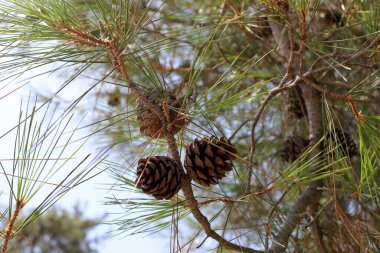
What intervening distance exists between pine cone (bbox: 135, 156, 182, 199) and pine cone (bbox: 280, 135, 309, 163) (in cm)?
67

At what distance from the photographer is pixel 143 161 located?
3.42 feet

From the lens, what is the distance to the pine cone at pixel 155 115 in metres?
1.03

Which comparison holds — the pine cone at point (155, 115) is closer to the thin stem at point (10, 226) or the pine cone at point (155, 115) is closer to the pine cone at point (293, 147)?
the thin stem at point (10, 226)

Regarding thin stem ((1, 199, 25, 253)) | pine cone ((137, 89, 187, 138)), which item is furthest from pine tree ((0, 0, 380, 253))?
thin stem ((1, 199, 25, 253))

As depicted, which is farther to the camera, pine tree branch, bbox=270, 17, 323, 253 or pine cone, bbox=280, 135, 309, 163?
pine cone, bbox=280, 135, 309, 163

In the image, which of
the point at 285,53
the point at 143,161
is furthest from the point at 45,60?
the point at 285,53

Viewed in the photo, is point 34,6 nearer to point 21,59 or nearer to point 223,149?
point 21,59

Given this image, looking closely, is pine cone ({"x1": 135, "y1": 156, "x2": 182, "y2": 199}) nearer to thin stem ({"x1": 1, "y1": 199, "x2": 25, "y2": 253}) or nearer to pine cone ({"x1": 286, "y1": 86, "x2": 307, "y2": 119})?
thin stem ({"x1": 1, "y1": 199, "x2": 25, "y2": 253})

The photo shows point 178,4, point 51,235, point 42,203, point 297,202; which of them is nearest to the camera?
point 42,203

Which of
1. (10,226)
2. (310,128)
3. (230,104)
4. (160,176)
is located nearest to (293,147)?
(310,128)

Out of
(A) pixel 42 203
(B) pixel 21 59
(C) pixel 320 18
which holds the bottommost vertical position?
(A) pixel 42 203

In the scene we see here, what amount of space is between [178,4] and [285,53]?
59 centimetres

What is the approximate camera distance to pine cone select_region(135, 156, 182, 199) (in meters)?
1.00

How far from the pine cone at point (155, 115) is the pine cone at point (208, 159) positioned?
0.05 m
